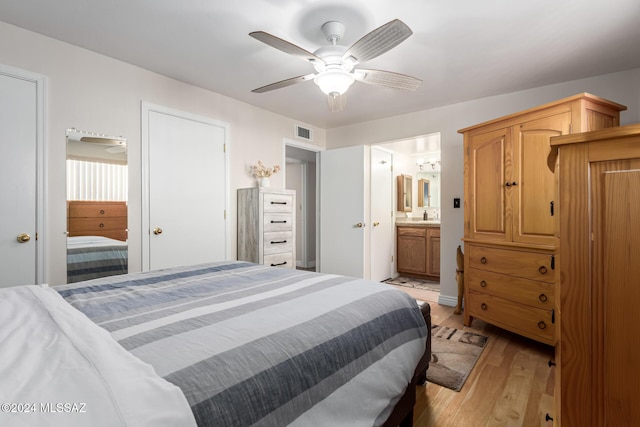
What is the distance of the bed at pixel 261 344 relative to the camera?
0.75m

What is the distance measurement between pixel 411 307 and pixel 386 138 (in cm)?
317

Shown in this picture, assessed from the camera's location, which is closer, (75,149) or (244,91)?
(75,149)

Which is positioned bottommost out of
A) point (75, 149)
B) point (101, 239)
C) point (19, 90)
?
point (101, 239)

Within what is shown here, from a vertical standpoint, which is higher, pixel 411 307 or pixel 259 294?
pixel 259 294

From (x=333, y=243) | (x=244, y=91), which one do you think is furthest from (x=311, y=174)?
(x=244, y=91)

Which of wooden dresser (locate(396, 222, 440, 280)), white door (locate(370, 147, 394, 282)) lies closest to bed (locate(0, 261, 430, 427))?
white door (locate(370, 147, 394, 282))

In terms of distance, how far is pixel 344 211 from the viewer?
452 centimetres

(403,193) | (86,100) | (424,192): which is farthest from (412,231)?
(86,100)

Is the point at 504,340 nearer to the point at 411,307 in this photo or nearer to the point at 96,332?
the point at 411,307

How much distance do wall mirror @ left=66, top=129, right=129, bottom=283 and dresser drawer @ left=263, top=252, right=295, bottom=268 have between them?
134 cm

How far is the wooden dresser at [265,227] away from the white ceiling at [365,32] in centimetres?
119

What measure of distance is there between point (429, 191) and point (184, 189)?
→ 4448mm

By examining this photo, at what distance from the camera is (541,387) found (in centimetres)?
195

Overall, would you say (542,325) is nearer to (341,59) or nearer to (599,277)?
(599,277)
